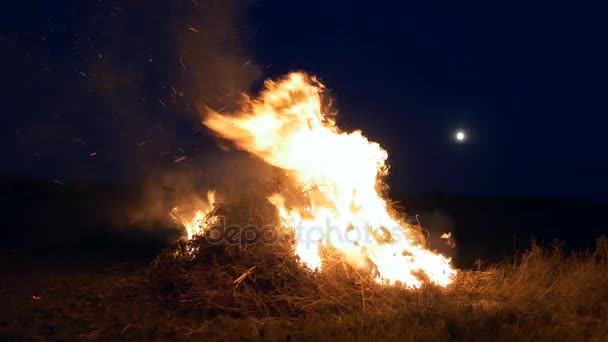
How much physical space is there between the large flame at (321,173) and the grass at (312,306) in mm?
654

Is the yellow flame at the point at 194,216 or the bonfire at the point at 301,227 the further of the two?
the yellow flame at the point at 194,216

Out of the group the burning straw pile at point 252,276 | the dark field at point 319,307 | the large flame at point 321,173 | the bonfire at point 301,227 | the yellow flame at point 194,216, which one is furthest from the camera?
the yellow flame at point 194,216

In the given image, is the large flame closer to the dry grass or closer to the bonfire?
the bonfire

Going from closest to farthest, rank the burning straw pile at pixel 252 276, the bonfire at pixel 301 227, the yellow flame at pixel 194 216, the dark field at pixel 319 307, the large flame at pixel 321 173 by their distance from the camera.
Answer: the dark field at pixel 319 307 → the burning straw pile at pixel 252 276 → the bonfire at pixel 301 227 → the large flame at pixel 321 173 → the yellow flame at pixel 194 216

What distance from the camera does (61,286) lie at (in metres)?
7.91

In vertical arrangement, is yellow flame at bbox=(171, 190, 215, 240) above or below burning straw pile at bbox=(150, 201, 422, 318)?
above

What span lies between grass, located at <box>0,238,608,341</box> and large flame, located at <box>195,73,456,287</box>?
65 cm

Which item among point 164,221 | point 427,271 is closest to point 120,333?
point 427,271

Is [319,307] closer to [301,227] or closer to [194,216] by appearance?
[301,227]

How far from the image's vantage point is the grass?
5.79 metres

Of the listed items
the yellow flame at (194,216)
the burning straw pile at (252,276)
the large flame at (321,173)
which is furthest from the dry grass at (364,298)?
the yellow flame at (194,216)

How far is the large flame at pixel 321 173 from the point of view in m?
8.07

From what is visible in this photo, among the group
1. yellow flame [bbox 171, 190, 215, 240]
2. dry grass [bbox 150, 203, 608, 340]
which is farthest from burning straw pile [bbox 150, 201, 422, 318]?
yellow flame [bbox 171, 190, 215, 240]

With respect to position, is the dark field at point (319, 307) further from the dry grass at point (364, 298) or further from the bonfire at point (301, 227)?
the bonfire at point (301, 227)
